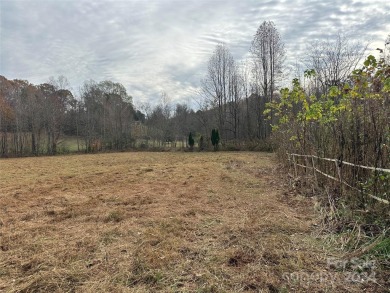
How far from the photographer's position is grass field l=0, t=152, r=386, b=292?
2.10m

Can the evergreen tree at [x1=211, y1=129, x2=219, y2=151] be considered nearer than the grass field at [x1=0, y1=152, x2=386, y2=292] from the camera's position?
No

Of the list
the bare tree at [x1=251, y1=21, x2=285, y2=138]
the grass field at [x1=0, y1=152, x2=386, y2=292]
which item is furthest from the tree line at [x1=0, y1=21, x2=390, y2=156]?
the grass field at [x1=0, y1=152, x2=386, y2=292]

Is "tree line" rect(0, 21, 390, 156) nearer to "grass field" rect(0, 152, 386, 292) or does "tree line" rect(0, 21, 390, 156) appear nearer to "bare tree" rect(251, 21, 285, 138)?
"bare tree" rect(251, 21, 285, 138)

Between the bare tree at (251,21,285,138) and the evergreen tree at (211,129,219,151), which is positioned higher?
the bare tree at (251,21,285,138)

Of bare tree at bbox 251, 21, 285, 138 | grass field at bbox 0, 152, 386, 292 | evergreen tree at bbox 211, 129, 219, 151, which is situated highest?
bare tree at bbox 251, 21, 285, 138

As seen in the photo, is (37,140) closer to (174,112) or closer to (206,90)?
(174,112)

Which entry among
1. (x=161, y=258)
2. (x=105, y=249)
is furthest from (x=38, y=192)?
(x=161, y=258)

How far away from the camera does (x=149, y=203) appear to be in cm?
481

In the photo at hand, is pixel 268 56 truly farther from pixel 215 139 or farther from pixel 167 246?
pixel 167 246

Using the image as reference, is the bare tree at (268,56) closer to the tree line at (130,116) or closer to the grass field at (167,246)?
the tree line at (130,116)

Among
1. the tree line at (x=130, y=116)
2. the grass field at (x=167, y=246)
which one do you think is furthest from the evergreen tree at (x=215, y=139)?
the grass field at (x=167, y=246)

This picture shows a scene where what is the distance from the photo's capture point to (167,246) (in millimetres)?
2785

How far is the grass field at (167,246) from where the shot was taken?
6.88 ft

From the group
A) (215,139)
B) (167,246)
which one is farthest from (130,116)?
(167,246)
